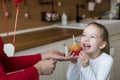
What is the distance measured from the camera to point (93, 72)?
4.58ft

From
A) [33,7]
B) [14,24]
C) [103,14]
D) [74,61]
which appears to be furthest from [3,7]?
[103,14]

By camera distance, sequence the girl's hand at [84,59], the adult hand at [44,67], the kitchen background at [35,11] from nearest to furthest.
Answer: the adult hand at [44,67] < the girl's hand at [84,59] < the kitchen background at [35,11]

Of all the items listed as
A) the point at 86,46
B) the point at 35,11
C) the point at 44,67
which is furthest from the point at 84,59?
the point at 35,11

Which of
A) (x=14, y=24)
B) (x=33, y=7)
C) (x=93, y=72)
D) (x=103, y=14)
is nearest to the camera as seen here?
(x=93, y=72)

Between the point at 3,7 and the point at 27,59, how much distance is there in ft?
3.49

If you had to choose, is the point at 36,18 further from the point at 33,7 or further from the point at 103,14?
the point at 103,14

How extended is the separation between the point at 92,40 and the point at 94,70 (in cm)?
18

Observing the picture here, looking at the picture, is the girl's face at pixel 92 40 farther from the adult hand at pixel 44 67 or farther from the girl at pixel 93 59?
the adult hand at pixel 44 67

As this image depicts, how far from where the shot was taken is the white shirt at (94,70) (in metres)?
1.34

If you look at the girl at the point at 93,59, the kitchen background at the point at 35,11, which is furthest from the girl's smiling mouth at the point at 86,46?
the kitchen background at the point at 35,11

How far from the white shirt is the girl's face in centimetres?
6

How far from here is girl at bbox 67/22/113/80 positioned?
135cm

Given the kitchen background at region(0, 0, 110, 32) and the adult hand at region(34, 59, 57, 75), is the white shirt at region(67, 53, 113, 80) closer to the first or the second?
the adult hand at region(34, 59, 57, 75)

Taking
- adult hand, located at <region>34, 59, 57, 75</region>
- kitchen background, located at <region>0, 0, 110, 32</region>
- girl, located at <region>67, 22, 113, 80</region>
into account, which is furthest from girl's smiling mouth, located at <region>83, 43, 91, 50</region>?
kitchen background, located at <region>0, 0, 110, 32</region>
